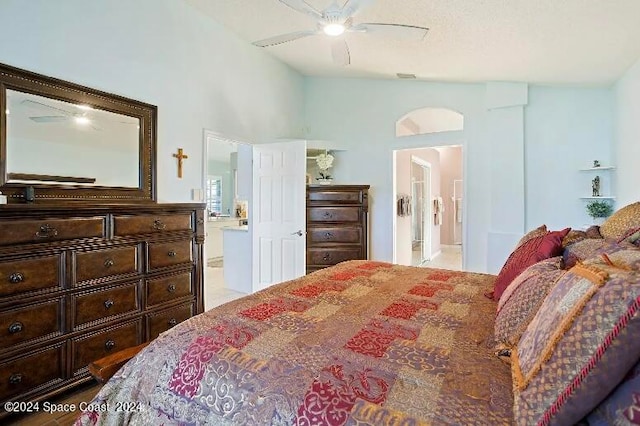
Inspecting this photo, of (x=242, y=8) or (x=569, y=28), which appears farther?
(x=242, y=8)

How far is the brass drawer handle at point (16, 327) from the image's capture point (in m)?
1.79

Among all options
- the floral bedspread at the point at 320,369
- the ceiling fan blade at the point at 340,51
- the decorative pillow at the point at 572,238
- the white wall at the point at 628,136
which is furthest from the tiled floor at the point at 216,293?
the white wall at the point at 628,136


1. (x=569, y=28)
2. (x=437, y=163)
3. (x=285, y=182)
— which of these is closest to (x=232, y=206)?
(x=285, y=182)

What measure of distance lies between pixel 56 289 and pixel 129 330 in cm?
56

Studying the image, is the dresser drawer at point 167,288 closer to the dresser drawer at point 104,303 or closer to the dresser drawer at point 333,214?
the dresser drawer at point 104,303

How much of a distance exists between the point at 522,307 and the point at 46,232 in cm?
240

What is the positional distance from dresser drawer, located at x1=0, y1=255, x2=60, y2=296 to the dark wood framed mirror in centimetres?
54

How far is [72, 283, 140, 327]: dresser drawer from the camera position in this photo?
2070 millimetres

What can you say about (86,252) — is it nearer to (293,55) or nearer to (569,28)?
(293,55)

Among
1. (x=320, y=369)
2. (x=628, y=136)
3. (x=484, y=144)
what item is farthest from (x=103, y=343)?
(x=628, y=136)

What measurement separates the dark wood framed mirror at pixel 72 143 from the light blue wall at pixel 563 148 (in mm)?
4140

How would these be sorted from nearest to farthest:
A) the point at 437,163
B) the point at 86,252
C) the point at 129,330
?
1. the point at 86,252
2. the point at 129,330
3. the point at 437,163

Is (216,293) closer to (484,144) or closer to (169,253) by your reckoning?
(169,253)

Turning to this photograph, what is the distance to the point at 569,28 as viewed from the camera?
2.51m
